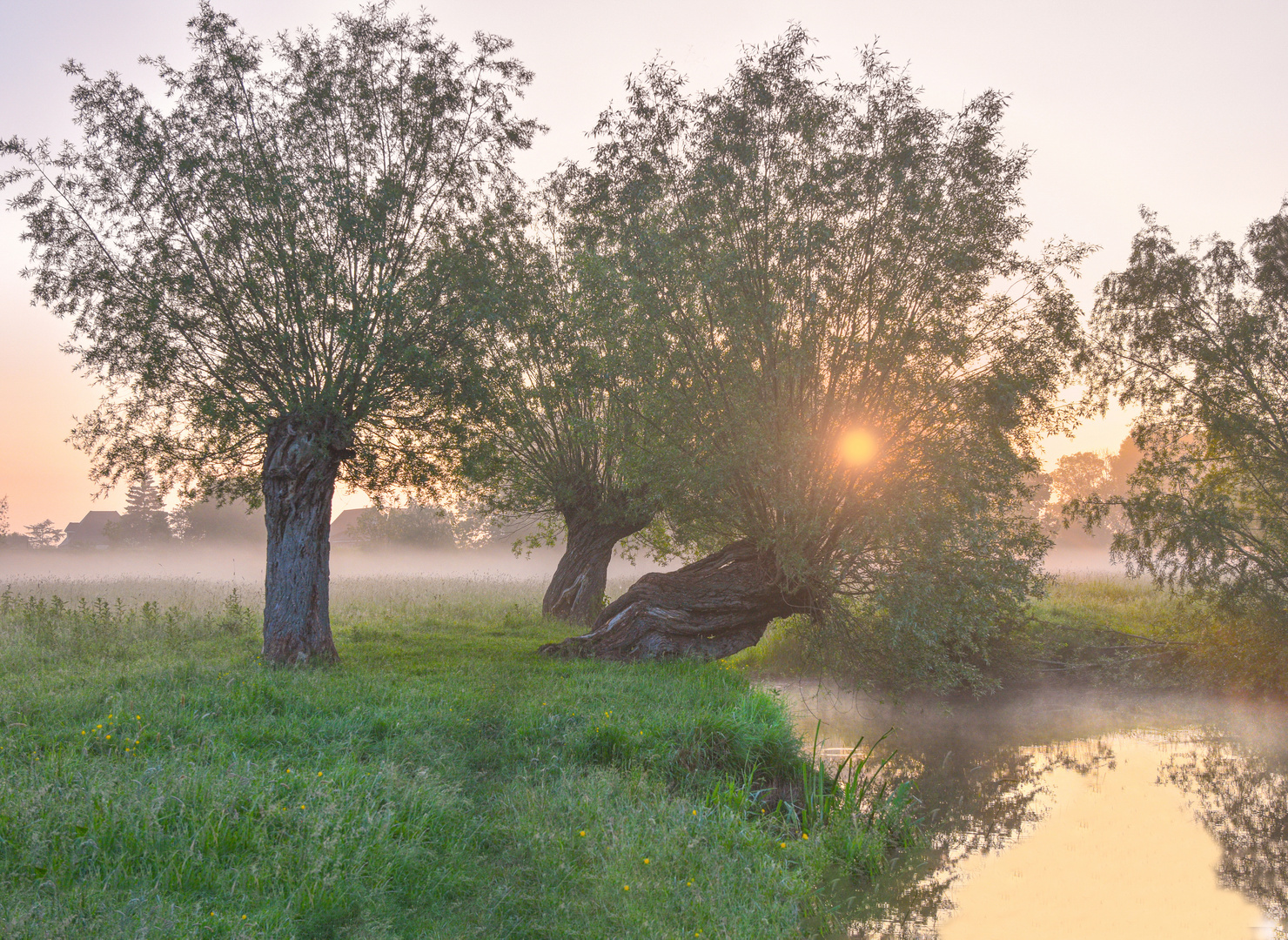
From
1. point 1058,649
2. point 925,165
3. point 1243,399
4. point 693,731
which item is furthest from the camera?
point 1058,649

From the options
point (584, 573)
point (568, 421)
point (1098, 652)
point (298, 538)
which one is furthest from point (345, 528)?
point (1098, 652)

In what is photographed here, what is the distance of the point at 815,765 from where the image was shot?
11141mm

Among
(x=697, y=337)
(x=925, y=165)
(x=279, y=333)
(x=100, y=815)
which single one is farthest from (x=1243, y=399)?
(x=100, y=815)

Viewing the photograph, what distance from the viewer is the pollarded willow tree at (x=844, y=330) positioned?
14492 millimetres

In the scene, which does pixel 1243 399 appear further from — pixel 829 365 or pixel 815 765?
pixel 815 765

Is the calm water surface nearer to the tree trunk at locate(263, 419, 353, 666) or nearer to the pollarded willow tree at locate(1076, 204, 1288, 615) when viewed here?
the pollarded willow tree at locate(1076, 204, 1288, 615)

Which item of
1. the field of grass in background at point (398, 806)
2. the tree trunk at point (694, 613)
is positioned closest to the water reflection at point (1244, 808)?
the field of grass in background at point (398, 806)

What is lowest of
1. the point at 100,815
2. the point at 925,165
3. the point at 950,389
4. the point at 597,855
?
the point at 597,855

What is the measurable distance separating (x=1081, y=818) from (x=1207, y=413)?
1211 cm

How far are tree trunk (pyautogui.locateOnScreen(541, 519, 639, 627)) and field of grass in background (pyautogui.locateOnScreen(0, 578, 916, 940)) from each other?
8.56 meters

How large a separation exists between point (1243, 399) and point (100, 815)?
22929mm

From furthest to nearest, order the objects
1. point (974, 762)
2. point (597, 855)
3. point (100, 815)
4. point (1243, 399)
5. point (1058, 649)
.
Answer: point (1058, 649) < point (1243, 399) < point (974, 762) < point (597, 855) < point (100, 815)

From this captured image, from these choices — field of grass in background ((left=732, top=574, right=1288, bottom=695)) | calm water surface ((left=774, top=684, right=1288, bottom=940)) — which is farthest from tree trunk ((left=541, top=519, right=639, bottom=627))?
calm water surface ((left=774, top=684, right=1288, bottom=940))

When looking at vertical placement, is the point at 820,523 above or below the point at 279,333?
below
